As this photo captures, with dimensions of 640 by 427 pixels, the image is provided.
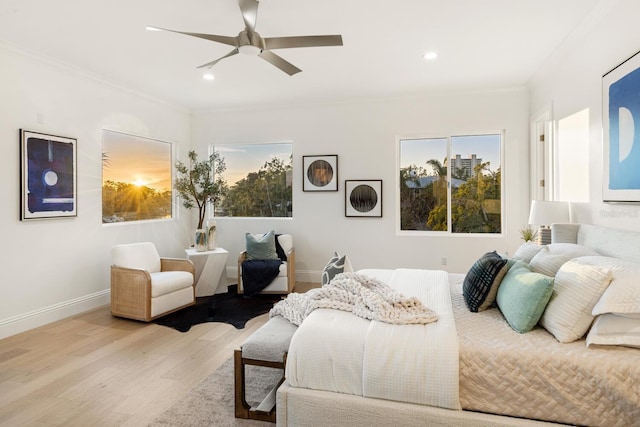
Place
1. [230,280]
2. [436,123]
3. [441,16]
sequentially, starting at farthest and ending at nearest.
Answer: [230,280] → [436,123] → [441,16]

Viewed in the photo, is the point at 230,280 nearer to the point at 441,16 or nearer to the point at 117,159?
the point at 117,159

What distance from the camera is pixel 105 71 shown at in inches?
167

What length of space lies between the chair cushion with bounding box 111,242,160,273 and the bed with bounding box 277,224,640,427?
9.82 feet

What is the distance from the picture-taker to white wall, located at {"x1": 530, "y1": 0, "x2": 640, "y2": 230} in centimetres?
252

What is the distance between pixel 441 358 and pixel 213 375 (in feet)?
5.82

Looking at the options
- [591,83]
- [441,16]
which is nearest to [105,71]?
[441,16]

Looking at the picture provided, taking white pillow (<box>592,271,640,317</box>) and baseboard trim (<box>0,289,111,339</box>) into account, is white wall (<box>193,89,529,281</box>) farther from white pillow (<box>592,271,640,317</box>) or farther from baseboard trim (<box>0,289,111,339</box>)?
white pillow (<box>592,271,640,317</box>)

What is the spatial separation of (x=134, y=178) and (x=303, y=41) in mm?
3585

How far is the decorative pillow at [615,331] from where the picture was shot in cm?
171

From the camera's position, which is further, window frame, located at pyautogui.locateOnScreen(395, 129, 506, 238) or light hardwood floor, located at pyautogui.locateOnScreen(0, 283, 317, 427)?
window frame, located at pyautogui.locateOnScreen(395, 129, 506, 238)

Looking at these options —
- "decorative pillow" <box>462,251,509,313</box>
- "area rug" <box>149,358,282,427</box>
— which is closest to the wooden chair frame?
"area rug" <box>149,358,282,427</box>

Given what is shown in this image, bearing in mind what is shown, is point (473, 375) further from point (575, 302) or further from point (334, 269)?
point (334, 269)

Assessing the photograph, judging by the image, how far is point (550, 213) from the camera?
11.2ft

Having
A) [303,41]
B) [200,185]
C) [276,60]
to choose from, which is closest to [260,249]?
[200,185]
